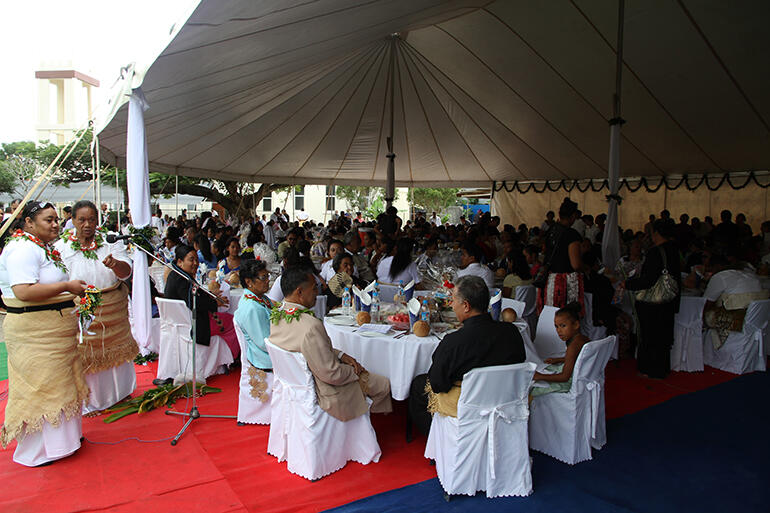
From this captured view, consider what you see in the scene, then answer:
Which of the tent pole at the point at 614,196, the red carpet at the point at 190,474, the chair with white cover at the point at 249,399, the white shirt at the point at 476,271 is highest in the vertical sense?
the tent pole at the point at 614,196

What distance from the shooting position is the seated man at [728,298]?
537 cm

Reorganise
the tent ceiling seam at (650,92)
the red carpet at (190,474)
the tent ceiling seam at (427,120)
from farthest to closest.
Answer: the tent ceiling seam at (427,120) → the tent ceiling seam at (650,92) → the red carpet at (190,474)

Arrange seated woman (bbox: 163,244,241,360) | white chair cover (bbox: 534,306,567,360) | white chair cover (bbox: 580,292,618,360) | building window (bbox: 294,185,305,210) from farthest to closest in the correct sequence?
1. building window (bbox: 294,185,305,210)
2. white chair cover (bbox: 580,292,618,360)
3. seated woman (bbox: 163,244,241,360)
4. white chair cover (bbox: 534,306,567,360)

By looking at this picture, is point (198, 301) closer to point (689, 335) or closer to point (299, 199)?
point (689, 335)

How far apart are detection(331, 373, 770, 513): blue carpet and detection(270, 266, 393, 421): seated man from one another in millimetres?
611

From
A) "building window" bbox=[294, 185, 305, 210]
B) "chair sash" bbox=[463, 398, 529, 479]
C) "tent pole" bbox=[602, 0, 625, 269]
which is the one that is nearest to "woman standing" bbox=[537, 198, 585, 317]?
"tent pole" bbox=[602, 0, 625, 269]

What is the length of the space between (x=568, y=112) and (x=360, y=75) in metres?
3.87

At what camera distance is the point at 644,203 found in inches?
506

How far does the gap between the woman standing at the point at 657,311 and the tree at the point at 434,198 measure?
37.5 m

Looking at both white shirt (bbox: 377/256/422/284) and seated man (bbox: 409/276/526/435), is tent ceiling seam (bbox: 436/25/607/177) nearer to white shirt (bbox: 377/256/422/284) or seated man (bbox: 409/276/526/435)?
white shirt (bbox: 377/256/422/284)

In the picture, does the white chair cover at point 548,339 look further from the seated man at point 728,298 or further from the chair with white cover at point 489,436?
the seated man at point 728,298

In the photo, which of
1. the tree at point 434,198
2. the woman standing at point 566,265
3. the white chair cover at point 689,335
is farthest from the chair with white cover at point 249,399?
the tree at point 434,198

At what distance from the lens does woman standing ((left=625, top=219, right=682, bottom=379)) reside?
16.5 ft

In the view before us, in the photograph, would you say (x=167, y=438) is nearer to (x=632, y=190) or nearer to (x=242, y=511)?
(x=242, y=511)
